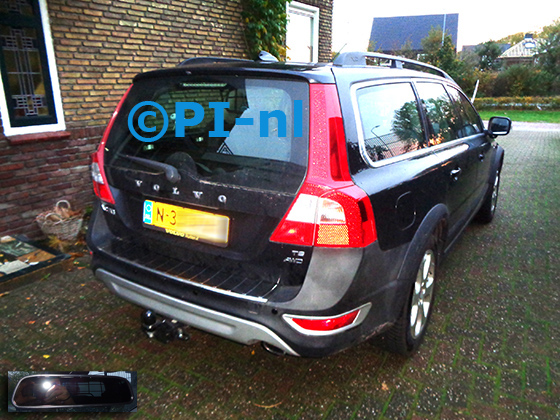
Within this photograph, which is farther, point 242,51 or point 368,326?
point 242,51

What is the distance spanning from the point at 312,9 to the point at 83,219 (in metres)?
7.03

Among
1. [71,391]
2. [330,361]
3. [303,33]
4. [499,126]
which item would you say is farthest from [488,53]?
[71,391]

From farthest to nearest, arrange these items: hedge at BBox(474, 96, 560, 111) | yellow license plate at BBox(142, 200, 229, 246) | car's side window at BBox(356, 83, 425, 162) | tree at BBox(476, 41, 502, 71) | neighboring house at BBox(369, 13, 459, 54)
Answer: neighboring house at BBox(369, 13, 459, 54) < tree at BBox(476, 41, 502, 71) < hedge at BBox(474, 96, 560, 111) < car's side window at BBox(356, 83, 425, 162) < yellow license plate at BBox(142, 200, 229, 246)

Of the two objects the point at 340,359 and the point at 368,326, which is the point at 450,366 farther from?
the point at 368,326

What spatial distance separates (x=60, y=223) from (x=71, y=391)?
251 centimetres

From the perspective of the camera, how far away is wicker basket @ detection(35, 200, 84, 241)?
15.0 feet

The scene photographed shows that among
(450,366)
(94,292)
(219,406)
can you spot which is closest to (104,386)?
(219,406)

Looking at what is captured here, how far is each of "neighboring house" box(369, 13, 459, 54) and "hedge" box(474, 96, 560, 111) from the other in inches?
1143

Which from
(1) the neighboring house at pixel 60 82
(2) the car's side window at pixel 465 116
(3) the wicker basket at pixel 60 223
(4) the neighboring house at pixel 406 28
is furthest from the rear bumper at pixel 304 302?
(4) the neighboring house at pixel 406 28

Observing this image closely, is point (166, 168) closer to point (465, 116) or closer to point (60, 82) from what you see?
point (465, 116)

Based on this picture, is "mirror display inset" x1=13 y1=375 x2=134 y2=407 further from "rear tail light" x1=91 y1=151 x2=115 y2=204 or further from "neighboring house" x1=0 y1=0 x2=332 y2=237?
"neighboring house" x1=0 y1=0 x2=332 y2=237

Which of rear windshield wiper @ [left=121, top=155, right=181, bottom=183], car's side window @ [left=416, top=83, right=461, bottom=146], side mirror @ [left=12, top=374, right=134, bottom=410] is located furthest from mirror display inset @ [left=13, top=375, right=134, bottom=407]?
car's side window @ [left=416, top=83, right=461, bottom=146]

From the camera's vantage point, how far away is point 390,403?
246cm

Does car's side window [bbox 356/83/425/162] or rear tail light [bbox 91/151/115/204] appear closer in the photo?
car's side window [bbox 356/83/425/162]
